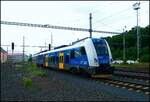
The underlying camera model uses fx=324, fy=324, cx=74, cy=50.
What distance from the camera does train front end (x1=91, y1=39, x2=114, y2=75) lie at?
78.7ft

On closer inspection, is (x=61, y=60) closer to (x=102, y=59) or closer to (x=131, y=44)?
(x=102, y=59)

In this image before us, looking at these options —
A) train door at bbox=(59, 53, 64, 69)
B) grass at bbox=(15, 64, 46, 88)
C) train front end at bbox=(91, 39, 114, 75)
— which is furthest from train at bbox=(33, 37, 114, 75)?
train door at bbox=(59, 53, 64, 69)

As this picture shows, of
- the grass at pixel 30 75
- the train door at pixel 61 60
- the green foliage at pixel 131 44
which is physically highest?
the green foliage at pixel 131 44

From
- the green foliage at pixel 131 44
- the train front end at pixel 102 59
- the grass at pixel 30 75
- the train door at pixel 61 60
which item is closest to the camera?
the grass at pixel 30 75

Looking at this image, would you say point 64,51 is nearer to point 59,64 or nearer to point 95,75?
point 59,64

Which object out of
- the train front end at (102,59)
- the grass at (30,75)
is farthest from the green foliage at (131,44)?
the train front end at (102,59)

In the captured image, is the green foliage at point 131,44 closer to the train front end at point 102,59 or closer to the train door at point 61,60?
the train door at point 61,60

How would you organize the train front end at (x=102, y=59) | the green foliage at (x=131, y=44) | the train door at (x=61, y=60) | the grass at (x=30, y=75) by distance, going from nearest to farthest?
the grass at (x=30, y=75) → the train front end at (x=102, y=59) → the train door at (x=61, y=60) → the green foliage at (x=131, y=44)

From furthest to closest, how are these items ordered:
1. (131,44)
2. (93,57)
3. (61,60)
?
(131,44) → (61,60) → (93,57)

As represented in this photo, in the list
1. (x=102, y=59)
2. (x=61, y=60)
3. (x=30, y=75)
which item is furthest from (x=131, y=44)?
(x=102, y=59)

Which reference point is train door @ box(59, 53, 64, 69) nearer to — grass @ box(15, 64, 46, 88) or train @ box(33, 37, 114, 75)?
grass @ box(15, 64, 46, 88)

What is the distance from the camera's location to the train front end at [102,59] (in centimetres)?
2400

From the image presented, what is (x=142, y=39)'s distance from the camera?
10931 centimetres

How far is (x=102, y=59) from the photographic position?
80.2 feet
